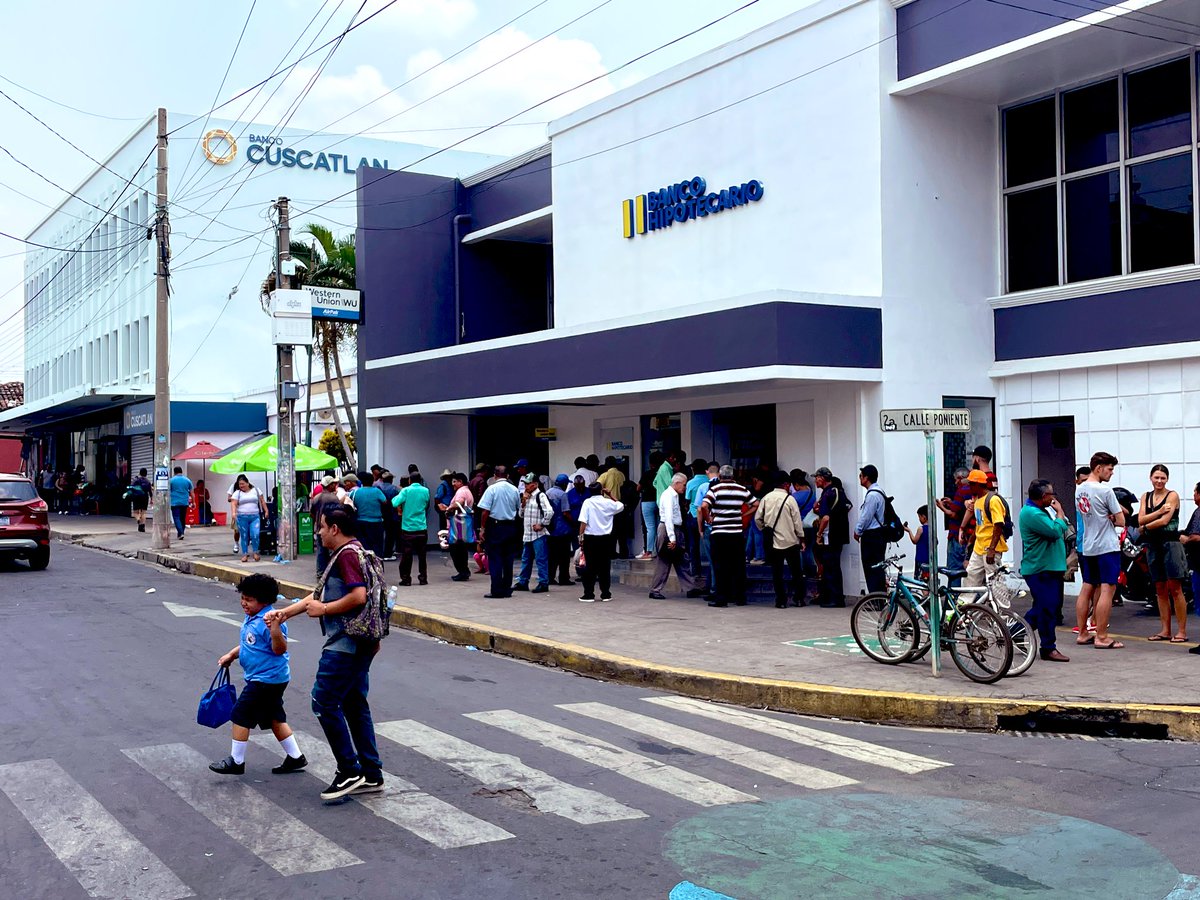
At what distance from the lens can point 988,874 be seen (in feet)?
17.4

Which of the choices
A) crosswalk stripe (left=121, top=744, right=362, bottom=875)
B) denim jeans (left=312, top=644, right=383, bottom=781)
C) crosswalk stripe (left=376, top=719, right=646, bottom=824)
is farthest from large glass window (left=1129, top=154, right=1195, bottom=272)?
crosswalk stripe (left=121, top=744, right=362, bottom=875)

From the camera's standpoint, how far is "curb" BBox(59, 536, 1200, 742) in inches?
337

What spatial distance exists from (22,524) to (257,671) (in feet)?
51.1

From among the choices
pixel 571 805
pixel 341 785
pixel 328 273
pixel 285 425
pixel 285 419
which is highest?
pixel 328 273

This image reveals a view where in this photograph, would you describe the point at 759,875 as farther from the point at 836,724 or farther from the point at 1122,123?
the point at 1122,123

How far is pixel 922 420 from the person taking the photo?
31.1ft

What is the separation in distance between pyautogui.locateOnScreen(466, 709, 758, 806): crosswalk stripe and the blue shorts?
575 centimetres

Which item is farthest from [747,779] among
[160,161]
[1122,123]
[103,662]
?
[160,161]

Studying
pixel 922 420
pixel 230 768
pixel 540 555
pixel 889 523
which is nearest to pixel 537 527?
pixel 540 555

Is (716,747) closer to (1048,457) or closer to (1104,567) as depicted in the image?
(1104,567)

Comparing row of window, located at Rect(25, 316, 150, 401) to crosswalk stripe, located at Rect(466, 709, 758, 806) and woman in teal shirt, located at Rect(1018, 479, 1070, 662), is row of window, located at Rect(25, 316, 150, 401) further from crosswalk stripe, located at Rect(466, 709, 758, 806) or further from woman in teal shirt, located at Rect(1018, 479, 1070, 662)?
woman in teal shirt, located at Rect(1018, 479, 1070, 662)

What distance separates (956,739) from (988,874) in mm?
3309

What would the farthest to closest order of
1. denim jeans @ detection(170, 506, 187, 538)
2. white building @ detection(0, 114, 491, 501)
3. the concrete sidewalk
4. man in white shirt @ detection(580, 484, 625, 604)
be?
white building @ detection(0, 114, 491, 501) < denim jeans @ detection(170, 506, 187, 538) < man in white shirt @ detection(580, 484, 625, 604) < the concrete sidewalk

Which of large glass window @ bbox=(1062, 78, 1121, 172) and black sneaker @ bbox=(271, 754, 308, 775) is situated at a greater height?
large glass window @ bbox=(1062, 78, 1121, 172)
